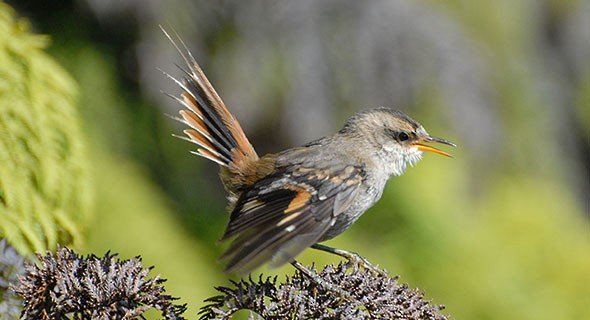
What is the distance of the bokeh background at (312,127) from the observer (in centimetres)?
335

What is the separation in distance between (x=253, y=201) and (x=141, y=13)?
1712mm

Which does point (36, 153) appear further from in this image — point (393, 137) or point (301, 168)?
Result: point (393, 137)

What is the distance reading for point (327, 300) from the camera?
1290mm

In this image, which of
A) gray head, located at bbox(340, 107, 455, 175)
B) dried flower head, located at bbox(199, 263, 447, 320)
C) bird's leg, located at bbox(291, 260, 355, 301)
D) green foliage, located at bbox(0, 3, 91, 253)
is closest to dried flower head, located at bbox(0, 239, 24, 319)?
green foliage, located at bbox(0, 3, 91, 253)

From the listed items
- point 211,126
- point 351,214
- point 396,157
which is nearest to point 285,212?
point 351,214

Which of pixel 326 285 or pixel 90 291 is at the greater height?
pixel 326 285

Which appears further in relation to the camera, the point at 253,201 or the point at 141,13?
the point at 141,13

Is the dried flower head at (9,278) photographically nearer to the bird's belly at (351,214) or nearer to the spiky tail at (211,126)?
the spiky tail at (211,126)

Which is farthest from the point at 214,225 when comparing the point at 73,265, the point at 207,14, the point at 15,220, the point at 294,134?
the point at 73,265

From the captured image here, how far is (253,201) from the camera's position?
1786 mm

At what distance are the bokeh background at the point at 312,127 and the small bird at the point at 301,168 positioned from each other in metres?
0.75

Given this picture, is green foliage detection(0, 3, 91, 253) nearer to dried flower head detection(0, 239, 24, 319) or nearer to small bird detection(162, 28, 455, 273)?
dried flower head detection(0, 239, 24, 319)

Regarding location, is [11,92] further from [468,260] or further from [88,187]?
[468,260]

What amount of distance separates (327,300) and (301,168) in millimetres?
656
